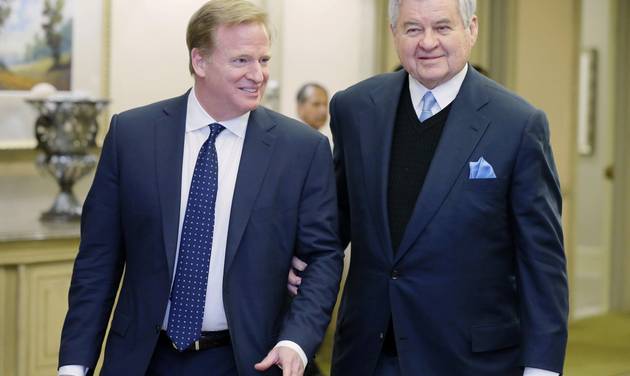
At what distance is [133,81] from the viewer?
259 inches

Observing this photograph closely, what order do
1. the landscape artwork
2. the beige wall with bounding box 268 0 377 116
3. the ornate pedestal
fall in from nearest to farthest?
the ornate pedestal < the landscape artwork < the beige wall with bounding box 268 0 377 116

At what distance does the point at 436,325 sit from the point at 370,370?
8.5 inches

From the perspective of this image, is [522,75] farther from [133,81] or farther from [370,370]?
[370,370]

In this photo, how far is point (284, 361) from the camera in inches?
110

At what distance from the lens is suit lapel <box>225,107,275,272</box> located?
9.31 ft

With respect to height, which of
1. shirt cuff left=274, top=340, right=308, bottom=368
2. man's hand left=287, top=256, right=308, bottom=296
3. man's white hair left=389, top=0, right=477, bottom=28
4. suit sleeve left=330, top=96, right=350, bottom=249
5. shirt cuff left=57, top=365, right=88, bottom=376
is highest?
man's white hair left=389, top=0, right=477, bottom=28

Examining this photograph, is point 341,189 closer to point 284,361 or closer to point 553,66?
point 284,361

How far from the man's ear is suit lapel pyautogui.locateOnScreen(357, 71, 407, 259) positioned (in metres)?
0.47

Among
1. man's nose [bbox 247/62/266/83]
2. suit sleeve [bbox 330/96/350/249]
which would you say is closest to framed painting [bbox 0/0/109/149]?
suit sleeve [bbox 330/96/350/249]

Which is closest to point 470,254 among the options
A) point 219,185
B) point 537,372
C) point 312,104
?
point 537,372

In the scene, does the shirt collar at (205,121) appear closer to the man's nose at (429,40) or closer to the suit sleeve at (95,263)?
the suit sleeve at (95,263)

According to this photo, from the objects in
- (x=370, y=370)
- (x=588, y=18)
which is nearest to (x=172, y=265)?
(x=370, y=370)

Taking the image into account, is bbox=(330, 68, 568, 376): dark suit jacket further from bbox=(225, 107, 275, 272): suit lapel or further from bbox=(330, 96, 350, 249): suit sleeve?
bbox=(225, 107, 275, 272): suit lapel

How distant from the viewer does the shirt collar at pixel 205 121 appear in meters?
2.97
